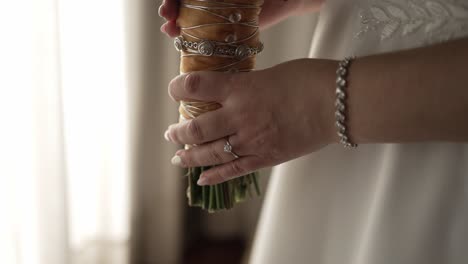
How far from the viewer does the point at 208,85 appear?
60 cm

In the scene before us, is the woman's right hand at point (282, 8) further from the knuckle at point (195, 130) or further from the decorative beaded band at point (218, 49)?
the knuckle at point (195, 130)

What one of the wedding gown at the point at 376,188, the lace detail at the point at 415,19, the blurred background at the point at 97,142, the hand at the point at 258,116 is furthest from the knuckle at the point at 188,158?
the blurred background at the point at 97,142

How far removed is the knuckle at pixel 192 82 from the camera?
0.61 meters

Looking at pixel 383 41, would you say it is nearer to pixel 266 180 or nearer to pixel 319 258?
pixel 319 258

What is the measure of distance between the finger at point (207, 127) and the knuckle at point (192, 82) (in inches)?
1.5

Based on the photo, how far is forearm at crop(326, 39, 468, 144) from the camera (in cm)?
45

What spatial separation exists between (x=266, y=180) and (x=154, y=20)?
0.82m

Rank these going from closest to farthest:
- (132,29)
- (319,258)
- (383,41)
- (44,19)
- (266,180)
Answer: (383,41)
(319,258)
(44,19)
(132,29)
(266,180)

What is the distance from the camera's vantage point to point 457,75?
44 centimetres

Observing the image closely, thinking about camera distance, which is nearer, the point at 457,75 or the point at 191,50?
the point at 457,75

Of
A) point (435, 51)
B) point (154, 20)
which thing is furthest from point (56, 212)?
point (435, 51)

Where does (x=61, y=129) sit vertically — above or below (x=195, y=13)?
below

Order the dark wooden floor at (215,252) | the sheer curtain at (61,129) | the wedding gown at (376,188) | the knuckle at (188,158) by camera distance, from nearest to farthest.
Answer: the wedding gown at (376,188), the knuckle at (188,158), the sheer curtain at (61,129), the dark wooden floor at (215,252)

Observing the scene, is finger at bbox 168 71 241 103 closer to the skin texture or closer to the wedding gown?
the skin texture
